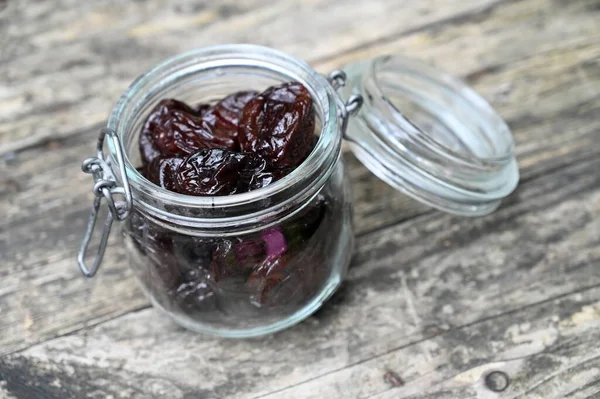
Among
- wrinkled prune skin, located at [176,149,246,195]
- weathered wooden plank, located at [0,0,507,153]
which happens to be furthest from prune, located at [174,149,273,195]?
weathered wooden plank, located at [0,0,507,153]

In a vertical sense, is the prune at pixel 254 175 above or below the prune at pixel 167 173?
below

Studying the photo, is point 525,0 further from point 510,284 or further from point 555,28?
point 510,284

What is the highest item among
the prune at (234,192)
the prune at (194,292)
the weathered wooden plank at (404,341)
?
the prune at (234,192)

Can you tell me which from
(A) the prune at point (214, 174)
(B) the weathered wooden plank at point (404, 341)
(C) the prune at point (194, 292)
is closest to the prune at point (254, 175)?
(A) the prune at point (214, 174)

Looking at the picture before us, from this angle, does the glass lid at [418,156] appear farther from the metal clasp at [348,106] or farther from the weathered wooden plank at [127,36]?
the weathered wooden plank at [127,36]

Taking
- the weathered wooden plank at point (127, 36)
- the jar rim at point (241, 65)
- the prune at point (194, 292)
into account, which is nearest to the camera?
the jar rim at point (241, 65)

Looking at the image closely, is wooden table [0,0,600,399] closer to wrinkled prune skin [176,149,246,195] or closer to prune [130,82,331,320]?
prune [130,82,331,320]

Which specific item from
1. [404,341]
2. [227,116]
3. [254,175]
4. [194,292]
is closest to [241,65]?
[227,116]
